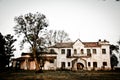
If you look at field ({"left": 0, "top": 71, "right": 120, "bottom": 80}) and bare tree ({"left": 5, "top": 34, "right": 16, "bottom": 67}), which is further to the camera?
bare tree ({"left": 5, "top": 34, "right": 16, "bottom": 67})

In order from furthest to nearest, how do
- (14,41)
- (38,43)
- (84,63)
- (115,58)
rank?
(115,58), (14,41), (84,63), (38,43)

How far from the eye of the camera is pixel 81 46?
149 ft

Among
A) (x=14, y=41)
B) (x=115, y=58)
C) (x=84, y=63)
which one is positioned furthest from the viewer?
(x=115, y=58)

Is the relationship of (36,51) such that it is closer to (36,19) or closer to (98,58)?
(36,19)

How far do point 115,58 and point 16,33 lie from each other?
49.5 meters

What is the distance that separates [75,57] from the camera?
44156mm

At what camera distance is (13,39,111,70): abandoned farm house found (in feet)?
→ 142

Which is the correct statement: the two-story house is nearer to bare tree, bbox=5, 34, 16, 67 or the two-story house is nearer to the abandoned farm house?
the abandoned farm house

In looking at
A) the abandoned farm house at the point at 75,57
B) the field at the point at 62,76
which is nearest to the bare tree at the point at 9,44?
the abandoned farm house at the point at 75,57

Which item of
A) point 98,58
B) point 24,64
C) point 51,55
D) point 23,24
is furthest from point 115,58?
point 23,24

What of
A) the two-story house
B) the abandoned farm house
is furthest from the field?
the two-story house

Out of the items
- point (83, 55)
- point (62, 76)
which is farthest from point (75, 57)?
→ point (62, 76)

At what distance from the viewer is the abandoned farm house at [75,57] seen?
4338cm

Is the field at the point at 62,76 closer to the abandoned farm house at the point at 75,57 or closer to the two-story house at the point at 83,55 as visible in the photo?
the abandoned farm house at the point at 75,57
